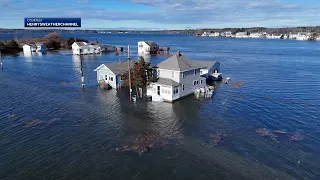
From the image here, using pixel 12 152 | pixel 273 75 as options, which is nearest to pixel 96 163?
pixel 12 152

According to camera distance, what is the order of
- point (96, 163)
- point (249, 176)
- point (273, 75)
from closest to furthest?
point (249, 176) → point (96, 163) → point (273, 75)

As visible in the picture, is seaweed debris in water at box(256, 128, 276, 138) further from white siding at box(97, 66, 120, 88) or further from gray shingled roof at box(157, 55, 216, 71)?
white siding at box(97, 66, 120, 88)

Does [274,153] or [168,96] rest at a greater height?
[168,96]

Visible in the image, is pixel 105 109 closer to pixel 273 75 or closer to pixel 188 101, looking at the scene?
pixel 188 101

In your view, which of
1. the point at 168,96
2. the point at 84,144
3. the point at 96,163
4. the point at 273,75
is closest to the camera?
the point at 96,163

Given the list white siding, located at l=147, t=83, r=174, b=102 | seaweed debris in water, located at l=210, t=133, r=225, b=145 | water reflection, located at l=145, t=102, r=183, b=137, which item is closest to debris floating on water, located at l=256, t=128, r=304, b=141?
seaweed debris in water, located at l=210, t=133, r=225, b=145

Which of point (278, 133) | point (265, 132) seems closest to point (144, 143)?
point (265, 132)

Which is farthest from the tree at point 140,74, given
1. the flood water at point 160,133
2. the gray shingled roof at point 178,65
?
the gray shingled roof at point 178,65
